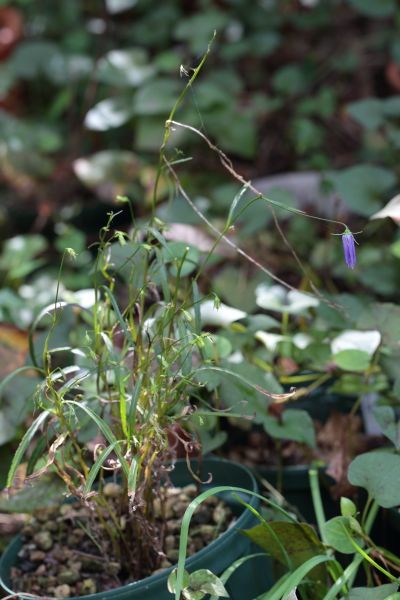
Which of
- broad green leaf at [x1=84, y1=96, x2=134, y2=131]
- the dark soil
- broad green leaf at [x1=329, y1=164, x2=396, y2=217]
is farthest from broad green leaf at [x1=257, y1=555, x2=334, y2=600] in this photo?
broad green leaf at [x1=84, y1=96, x2=134, y2=131]

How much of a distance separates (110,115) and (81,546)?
5.49 ft

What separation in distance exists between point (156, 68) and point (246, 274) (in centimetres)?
93

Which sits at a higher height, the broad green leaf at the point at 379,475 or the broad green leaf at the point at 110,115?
the broad green leaf at the point at 379,475

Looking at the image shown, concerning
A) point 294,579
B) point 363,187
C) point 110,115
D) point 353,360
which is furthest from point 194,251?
point 110,115

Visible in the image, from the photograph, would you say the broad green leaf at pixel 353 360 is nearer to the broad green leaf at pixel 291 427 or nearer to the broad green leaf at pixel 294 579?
the broad green leaf at pixel 291 427

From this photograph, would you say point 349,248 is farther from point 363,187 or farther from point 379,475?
point 363,187

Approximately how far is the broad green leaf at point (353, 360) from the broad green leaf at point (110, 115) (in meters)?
→ 1.46

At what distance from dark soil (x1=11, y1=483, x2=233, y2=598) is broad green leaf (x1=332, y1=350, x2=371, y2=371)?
273 mm

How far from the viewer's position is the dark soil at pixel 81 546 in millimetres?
1054

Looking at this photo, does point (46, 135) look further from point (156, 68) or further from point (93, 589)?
point (93, 589)

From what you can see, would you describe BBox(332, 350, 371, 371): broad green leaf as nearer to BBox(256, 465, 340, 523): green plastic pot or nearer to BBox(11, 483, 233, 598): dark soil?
BBox(256, 465, 340, 523): green plastic pot

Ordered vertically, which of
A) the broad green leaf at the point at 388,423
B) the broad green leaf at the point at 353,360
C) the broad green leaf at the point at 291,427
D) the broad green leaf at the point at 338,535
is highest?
the broad green leaf at the point at 388,423

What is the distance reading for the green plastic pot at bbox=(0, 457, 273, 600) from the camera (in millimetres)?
936

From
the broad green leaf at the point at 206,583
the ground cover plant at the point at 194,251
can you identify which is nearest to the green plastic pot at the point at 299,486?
the ground cover plant at the point at 194,251
